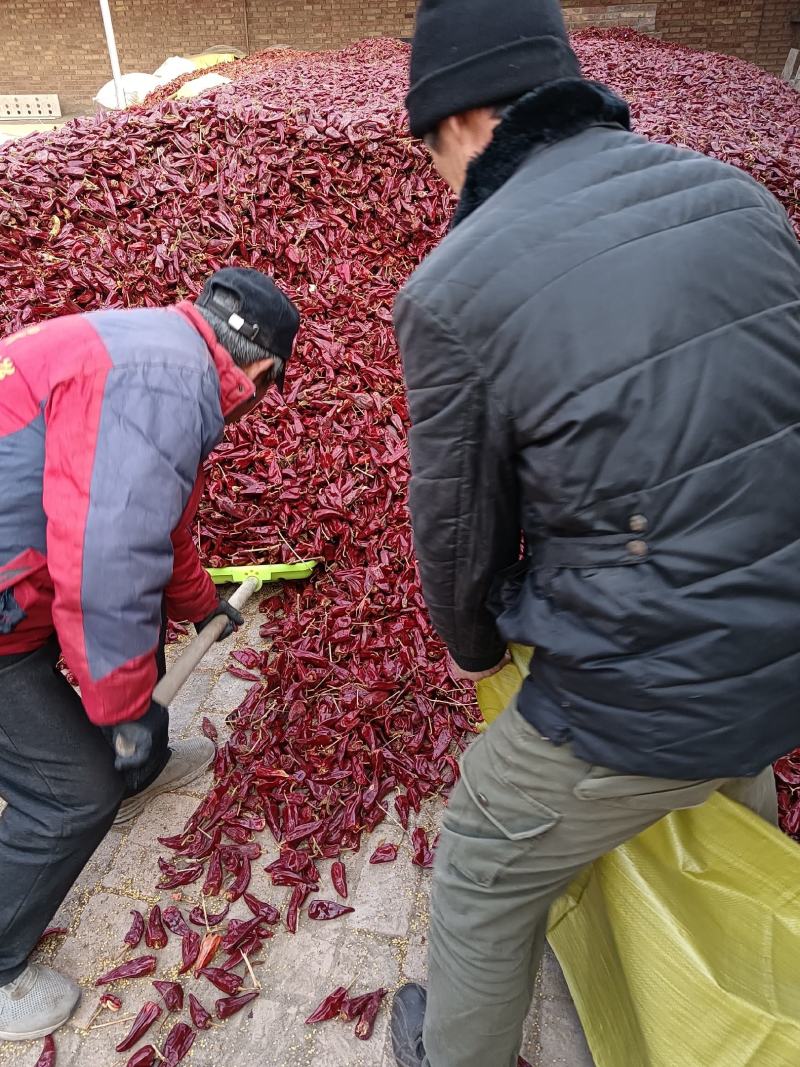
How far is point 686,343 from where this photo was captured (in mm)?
1146

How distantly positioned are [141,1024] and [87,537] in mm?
1472

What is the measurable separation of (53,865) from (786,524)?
6.66 ft

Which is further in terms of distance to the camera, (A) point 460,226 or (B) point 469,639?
Result: (B) point 469,639

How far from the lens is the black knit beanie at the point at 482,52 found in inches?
51.4

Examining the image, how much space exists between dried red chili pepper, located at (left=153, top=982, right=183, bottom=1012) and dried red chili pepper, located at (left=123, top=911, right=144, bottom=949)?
17cm

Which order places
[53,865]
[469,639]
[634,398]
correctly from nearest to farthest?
[634,398]
[469,639]
[53,865]

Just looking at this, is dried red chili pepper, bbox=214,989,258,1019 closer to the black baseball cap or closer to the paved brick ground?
the paved brick ground

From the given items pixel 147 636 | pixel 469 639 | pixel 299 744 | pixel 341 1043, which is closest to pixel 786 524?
pixel 469 639

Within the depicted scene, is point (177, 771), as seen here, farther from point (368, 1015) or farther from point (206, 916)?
point (368, 1015)

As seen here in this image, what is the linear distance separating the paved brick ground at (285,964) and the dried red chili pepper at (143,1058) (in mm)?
91

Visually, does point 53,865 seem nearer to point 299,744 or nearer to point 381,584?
point 299,744

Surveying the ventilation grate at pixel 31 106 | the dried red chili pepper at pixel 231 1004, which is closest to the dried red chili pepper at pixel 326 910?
the dried red chili pepper at pixel 231 1004

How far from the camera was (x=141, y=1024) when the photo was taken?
7.03ft

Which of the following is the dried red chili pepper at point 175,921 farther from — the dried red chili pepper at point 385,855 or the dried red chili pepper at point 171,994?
the dried red chili pepper at point 385,855
